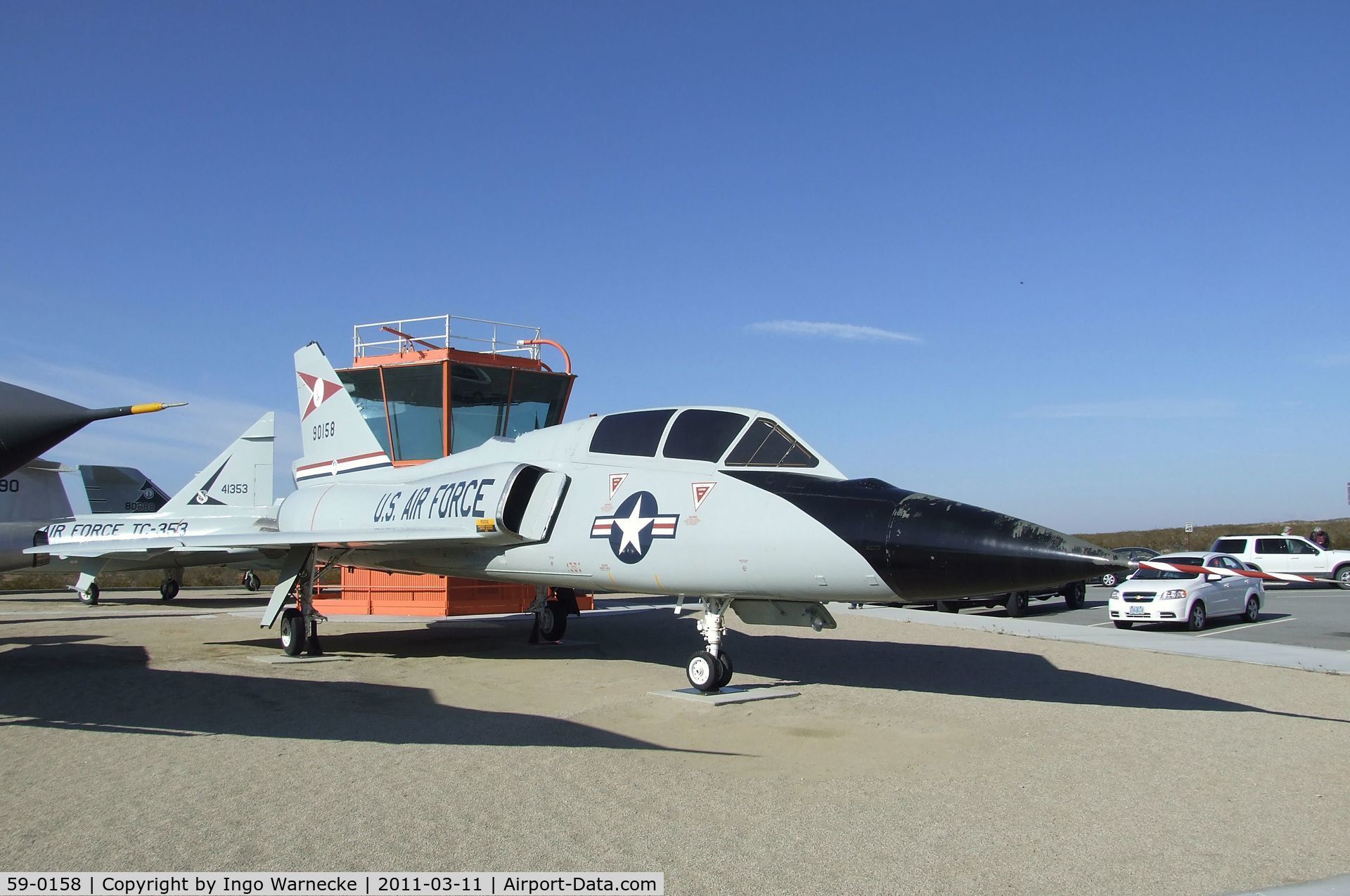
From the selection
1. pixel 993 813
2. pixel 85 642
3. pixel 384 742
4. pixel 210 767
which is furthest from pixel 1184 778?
pixel 85 642

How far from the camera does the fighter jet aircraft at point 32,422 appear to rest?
6.17 m

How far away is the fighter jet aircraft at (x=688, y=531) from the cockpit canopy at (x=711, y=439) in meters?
0.02

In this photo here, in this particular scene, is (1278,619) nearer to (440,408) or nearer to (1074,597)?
(1074,597)

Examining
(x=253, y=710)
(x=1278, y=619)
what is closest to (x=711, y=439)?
(x=253, y=710)

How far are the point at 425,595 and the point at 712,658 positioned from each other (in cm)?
871

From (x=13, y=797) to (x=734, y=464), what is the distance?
18.9 ft

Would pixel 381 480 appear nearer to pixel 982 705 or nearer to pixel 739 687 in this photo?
pixel 739 687

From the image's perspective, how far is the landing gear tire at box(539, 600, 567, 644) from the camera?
14.1 m

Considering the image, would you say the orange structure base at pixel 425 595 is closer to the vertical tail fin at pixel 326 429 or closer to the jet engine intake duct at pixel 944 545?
the vertical tail fin at pixel 326 429

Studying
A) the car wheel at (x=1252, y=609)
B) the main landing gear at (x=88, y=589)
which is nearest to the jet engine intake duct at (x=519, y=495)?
the car wheel at (x=1252, y=609)

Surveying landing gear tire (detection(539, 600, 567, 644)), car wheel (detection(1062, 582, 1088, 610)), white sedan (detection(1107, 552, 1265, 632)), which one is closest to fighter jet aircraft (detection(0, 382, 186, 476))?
landing gear tire (detection(539, 600, 567, 644))

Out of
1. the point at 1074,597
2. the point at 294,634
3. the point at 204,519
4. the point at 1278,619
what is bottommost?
the point at 1278,619

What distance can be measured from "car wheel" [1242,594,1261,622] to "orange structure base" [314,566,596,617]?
1453 centimetres

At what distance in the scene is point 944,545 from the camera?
6766mm
